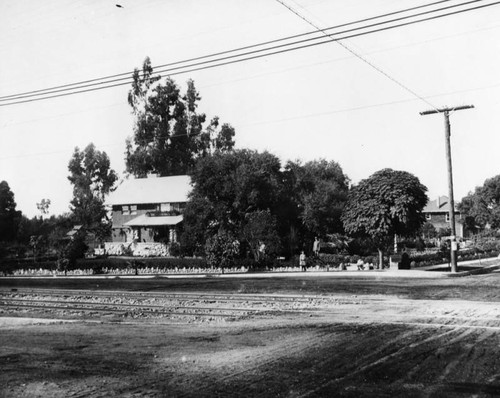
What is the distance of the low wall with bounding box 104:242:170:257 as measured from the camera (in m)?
53.9

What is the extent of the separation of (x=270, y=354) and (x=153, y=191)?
56.6 metres

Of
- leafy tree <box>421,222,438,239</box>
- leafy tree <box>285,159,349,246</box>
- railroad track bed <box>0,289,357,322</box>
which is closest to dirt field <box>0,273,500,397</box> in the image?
railroad track bed <box>0,289,357,322</box>

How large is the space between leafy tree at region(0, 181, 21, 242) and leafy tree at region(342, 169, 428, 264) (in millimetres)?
63199

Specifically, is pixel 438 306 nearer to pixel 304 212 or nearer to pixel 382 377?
pixel 382 377

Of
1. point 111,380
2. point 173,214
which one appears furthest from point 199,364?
point 173,214

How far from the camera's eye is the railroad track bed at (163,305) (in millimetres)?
16141

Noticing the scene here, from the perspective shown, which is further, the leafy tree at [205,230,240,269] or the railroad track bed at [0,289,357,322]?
the leafy tree at [205,230,240,269]

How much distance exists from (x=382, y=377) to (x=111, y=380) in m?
4.21

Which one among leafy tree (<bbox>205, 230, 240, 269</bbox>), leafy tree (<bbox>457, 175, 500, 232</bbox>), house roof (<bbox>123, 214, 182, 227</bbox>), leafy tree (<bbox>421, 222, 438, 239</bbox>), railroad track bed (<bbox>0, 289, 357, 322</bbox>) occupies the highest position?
leafy tree (<bbox>457, 175, 500, 232</bbox>)

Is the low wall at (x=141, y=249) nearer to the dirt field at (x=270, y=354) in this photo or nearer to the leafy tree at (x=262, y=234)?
the leafy tree at (x=262, y=234)

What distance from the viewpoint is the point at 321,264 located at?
1468 inches

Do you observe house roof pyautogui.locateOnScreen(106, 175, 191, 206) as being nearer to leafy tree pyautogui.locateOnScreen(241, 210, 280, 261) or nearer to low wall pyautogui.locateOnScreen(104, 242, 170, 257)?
low wall pyautogui.locateOnScreen(104, 242, 170, 257)

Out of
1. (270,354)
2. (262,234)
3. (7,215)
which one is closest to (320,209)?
(262,234)

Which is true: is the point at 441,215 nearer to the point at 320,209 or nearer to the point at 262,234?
the point at 320,209
